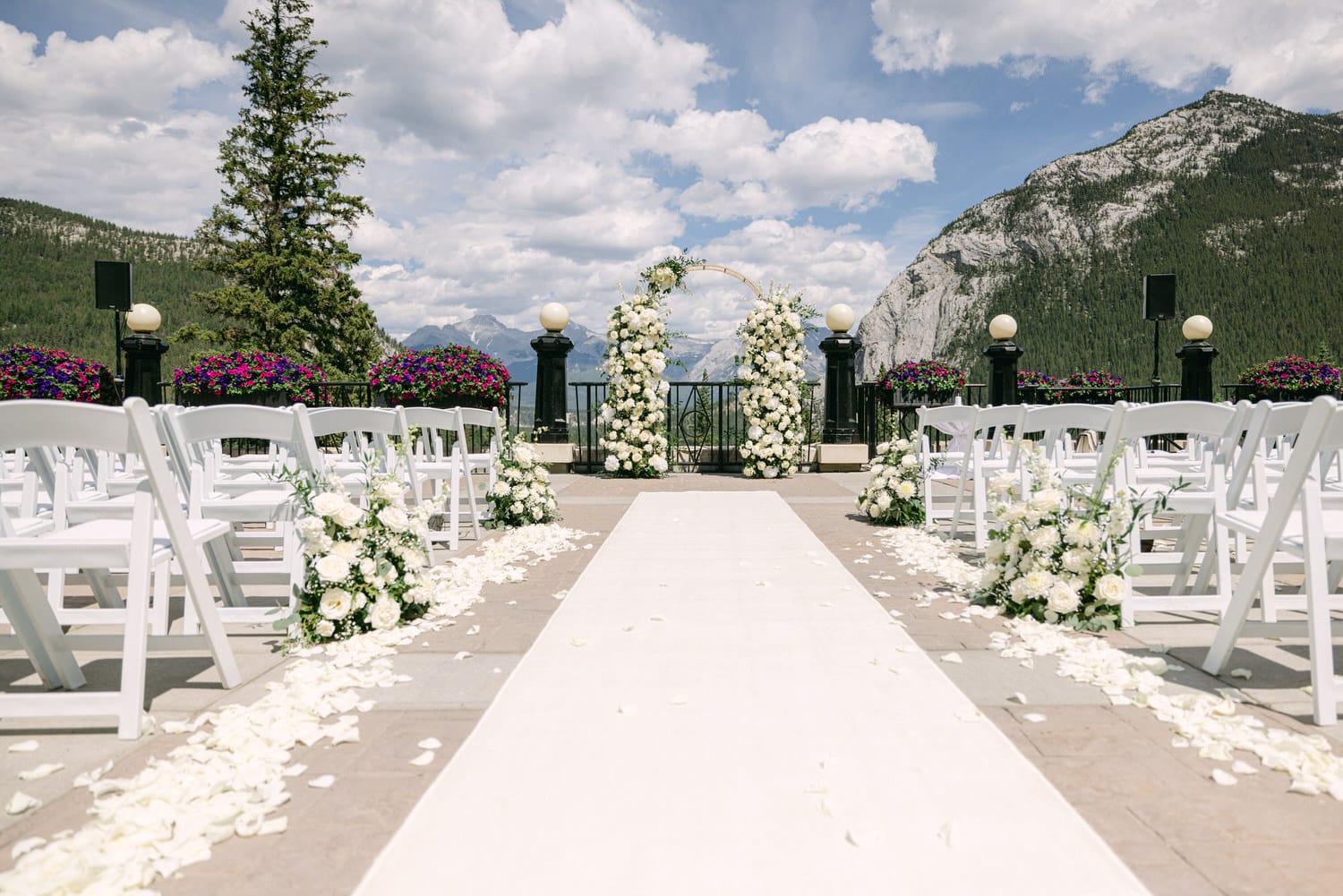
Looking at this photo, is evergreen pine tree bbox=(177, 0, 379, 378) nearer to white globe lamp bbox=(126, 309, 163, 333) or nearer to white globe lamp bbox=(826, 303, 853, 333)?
white globe lamp bbox=(126, 309, 163, 333)

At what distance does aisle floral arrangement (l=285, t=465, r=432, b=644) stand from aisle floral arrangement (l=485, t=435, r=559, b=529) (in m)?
2.46

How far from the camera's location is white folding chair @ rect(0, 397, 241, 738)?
215cm

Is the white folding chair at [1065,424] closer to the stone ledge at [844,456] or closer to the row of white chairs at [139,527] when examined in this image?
the row of white chairs at [139,527]

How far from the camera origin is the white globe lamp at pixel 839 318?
10914mm

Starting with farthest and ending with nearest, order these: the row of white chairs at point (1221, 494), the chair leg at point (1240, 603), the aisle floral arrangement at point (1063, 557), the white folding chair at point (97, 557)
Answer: the aisle floral arrangement at point (1063, 557), the chair leg at point (1240, 603), the row of white chairs at point (1221, 494), the white folding chair at point (97, 557)

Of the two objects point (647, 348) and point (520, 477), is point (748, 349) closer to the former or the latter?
point (647, 348)

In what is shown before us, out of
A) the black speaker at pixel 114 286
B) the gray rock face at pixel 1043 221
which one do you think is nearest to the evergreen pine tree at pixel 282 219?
the black speaker at pixel 114 286

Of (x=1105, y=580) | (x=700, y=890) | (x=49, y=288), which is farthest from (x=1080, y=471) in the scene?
(x=49, y=288)

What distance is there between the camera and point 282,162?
2344 cm

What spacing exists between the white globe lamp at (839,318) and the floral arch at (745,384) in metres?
0.59

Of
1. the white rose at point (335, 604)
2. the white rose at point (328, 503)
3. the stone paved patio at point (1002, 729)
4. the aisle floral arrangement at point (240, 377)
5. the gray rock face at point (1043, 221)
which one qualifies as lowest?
the stone paved patio at point (1002, 729)

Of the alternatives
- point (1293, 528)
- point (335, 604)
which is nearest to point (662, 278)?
point (335, 604)

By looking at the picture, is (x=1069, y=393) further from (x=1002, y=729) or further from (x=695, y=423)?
→ (x=1002, y=729)

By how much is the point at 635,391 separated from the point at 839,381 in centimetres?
311
